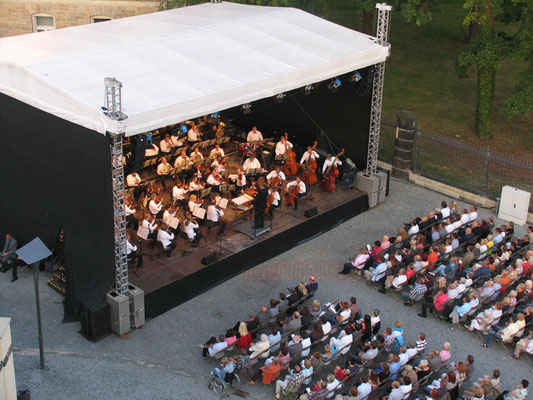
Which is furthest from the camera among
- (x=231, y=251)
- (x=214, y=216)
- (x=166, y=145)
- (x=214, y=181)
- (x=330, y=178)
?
(x=166, y=145)

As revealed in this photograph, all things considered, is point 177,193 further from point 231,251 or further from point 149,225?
point 231,251

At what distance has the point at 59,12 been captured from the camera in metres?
34.4

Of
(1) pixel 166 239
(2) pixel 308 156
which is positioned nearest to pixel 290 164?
(2) pixel 308 156

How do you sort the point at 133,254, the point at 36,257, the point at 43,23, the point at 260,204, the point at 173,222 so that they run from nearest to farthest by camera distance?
the point at 36,257 → the point at 133,254 → the point at 173,222 → the point at 260,204 → the point at 43,23

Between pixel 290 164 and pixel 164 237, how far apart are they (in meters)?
6.43

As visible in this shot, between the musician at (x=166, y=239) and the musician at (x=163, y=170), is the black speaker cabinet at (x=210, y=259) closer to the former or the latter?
the musician at (x=166, y=239)

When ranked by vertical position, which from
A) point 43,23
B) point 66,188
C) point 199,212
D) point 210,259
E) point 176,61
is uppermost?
point 176,61

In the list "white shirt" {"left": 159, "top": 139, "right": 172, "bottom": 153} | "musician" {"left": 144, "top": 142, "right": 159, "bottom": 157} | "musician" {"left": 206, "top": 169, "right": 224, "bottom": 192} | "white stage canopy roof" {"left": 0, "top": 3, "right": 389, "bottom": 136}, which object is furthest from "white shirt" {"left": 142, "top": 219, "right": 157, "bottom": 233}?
"white shirt" {"left": 159, "top": 139, "right": 172, "bottom": 153}

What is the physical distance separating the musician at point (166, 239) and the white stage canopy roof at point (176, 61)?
133 inches

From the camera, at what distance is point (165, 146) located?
2455 centimetres

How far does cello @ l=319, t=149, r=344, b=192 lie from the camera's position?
23.6 metres

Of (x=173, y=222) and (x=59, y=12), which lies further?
(x=59, y=12)

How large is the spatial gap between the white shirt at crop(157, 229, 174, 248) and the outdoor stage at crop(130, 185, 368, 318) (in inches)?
18.4

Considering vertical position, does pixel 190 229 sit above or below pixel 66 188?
below
